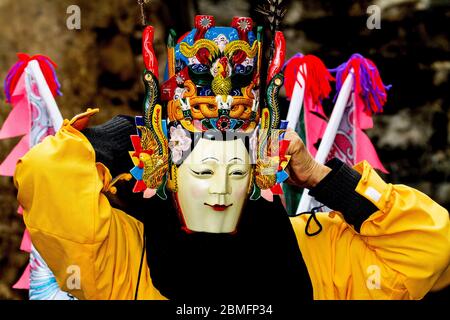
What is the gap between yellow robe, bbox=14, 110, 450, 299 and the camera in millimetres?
1759

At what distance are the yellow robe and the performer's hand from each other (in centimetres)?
12

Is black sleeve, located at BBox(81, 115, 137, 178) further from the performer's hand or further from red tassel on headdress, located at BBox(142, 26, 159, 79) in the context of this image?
the performer's hand

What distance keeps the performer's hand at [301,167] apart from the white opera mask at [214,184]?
5.7 inches

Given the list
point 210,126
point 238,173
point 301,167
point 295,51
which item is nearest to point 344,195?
point 301,167

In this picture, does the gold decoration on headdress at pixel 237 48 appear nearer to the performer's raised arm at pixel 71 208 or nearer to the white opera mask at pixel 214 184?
the white opera mask at pixel 214 184

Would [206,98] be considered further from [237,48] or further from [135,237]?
[135,237]

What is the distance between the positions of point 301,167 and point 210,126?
299 millimetres

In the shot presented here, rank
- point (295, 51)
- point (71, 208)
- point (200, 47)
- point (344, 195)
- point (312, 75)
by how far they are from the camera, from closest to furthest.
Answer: point (71, 208) < point (200, 47) < point (344, 195) < point (312, 75) < point (295, 51)

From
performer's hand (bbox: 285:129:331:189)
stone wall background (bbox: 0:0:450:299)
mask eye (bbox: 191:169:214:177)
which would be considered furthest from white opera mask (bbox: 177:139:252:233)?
stone wall background (bbox: 0:0:450:299)

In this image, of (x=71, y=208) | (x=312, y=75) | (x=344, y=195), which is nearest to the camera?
(x=71, y=208)

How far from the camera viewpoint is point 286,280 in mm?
2008

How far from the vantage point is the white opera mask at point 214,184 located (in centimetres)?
190

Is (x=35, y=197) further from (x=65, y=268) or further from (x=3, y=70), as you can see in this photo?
(x=3, y=70)

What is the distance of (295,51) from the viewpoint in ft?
14.1
